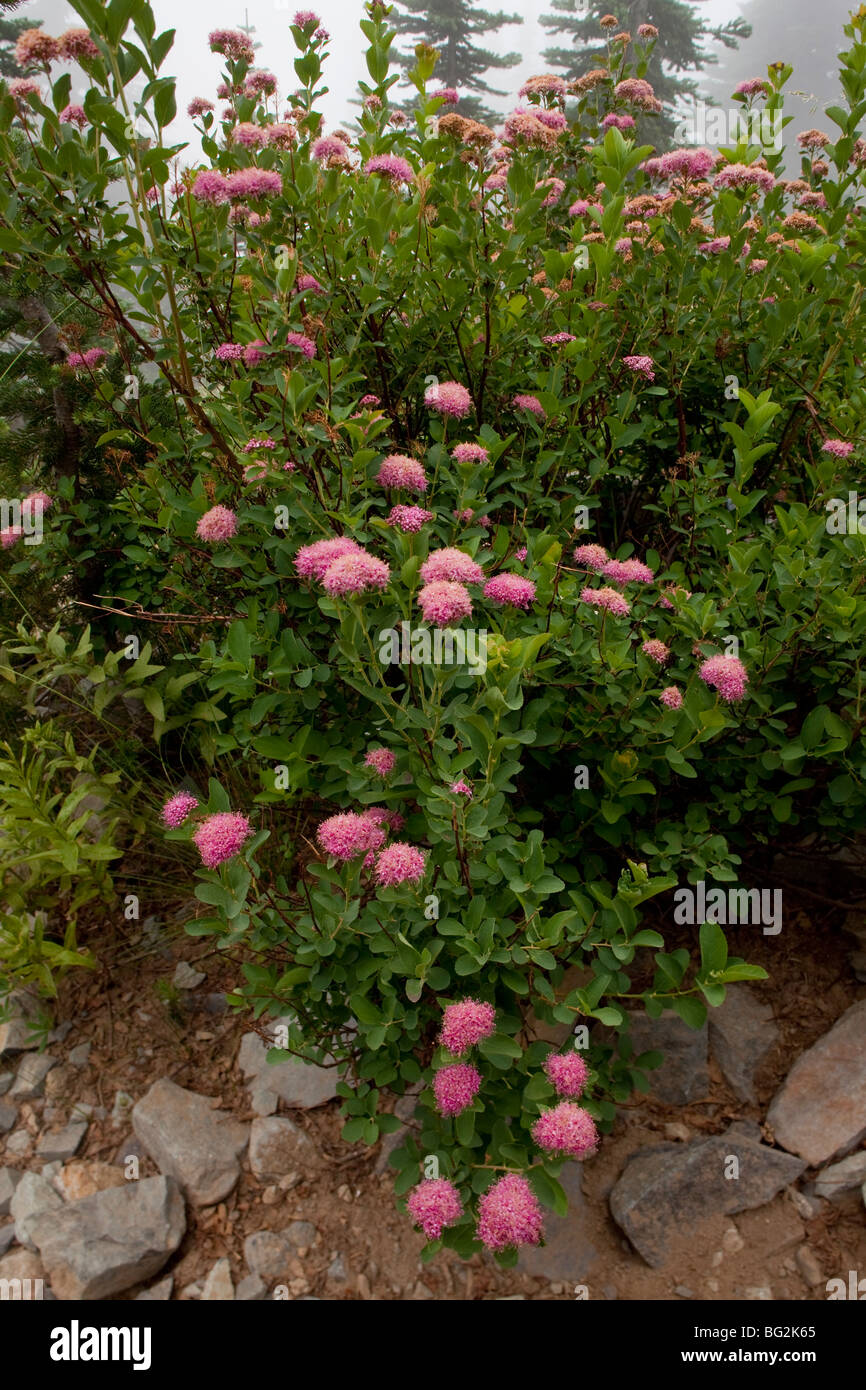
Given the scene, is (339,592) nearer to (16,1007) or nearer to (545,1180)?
(545,1180)

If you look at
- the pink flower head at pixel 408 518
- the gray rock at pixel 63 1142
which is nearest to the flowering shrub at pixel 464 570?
the pink flower head at pixel 408 518

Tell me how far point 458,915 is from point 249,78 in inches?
104

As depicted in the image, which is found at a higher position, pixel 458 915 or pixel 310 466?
pixel 310 466

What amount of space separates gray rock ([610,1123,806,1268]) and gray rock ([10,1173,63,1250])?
138 centimetres

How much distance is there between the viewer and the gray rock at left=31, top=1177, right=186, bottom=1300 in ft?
6.27

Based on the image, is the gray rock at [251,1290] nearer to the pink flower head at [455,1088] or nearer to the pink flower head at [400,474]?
the pink flower head at [455,1088]

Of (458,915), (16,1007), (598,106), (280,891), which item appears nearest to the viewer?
(458,915)

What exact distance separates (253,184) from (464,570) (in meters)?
1.06

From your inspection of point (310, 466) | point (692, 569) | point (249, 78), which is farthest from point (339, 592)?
point (249, 78)

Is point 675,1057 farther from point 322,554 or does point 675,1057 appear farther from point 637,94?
point 637,94

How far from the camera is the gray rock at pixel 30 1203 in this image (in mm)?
2025

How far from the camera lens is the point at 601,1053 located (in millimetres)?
1819

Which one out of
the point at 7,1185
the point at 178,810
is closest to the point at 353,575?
the point at 178,810

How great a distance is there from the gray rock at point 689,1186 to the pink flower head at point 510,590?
4.55 ft
